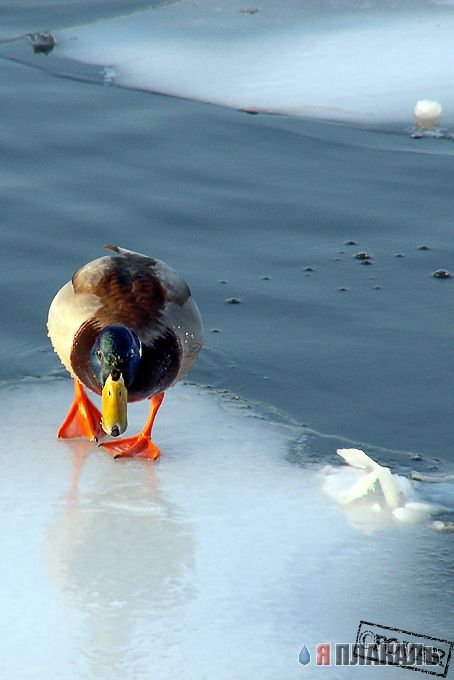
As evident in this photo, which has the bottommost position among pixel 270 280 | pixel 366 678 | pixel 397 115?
pixel 366 678

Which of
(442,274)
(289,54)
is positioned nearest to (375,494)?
(442,274)

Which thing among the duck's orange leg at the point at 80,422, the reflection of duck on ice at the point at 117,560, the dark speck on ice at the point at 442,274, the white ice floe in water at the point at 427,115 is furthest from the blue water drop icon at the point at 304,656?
the white ice floe in water at the point at 427,115

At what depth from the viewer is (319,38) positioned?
8.27 m

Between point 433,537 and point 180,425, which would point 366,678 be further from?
point 180,425

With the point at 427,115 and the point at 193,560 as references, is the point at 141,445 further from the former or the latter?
the point at 427,115

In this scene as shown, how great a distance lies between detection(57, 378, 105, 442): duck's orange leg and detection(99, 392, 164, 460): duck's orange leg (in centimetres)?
6

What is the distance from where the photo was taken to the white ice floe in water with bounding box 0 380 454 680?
3.17 metres

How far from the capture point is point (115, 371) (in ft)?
12.6

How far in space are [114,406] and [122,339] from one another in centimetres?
20

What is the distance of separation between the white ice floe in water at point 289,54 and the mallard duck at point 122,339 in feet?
9.85

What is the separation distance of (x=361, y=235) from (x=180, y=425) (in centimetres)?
162

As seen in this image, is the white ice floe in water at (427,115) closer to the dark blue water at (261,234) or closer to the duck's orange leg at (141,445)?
the dark blue water at (261,234)

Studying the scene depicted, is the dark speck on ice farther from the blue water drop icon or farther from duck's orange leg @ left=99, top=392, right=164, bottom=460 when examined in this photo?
the blue water drop icon

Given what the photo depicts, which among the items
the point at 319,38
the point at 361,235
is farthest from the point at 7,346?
the point at 319,38
